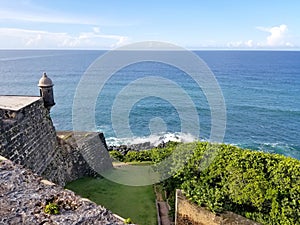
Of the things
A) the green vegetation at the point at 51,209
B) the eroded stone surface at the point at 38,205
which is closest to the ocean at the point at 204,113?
the eroded stone surface at the point at 38,205

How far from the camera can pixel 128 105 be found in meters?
52.8

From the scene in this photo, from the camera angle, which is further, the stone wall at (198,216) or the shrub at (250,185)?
the stone wall at (198,216)

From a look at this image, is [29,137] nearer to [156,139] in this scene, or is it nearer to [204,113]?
[156,139]

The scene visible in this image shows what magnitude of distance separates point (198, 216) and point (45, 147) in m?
6.80

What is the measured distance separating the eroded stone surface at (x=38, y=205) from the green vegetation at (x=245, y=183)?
715 centimetres

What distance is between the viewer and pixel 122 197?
13891 millimetres

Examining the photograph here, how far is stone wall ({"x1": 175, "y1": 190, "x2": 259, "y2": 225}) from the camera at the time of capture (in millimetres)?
10031

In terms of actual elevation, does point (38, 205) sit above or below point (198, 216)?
above

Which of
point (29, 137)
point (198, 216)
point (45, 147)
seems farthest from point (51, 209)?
point (45, 147)

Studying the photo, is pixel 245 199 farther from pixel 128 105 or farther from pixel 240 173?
pixel 128 105

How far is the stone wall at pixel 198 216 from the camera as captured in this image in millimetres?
10031

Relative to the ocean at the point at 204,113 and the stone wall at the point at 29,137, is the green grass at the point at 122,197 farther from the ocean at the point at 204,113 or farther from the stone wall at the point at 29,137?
the ocean at the point at 204,113

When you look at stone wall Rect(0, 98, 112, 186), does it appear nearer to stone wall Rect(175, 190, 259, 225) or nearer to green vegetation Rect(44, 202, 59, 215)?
stone wall Rect(175, 190, 259, 225)

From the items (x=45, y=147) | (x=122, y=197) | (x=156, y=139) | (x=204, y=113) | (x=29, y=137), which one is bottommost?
(x=156, y=139)
